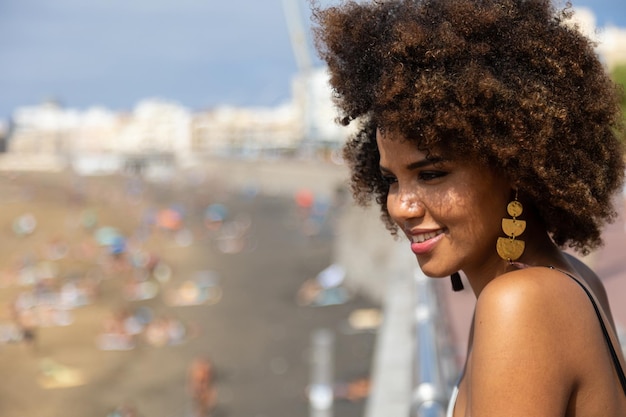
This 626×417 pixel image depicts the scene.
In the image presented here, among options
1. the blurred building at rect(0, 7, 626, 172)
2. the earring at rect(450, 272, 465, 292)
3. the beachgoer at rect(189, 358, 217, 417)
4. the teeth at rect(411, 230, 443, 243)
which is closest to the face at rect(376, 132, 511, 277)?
the teeth at rect(411, 230, 443, 243)

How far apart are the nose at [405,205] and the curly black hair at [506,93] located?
0.32 ft

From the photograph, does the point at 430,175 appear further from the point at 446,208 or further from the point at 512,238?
the point at 512,238

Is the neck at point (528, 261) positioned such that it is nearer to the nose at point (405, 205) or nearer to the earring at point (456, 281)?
the nose at point (405, 205)

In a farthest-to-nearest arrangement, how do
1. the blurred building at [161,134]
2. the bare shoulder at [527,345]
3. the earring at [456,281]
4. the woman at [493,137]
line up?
1. the blurred building at [161,134]
2. the earring at [456,281]
3. the woman at [493,137]
4. the bare shoulder at [527,345]

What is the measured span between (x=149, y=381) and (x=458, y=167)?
601 inches

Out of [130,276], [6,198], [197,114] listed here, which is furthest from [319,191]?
[197,114]

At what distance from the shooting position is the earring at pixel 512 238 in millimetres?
1395

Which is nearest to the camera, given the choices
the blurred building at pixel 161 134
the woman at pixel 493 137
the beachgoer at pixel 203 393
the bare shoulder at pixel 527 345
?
the bare shoulder at pixel 527 345

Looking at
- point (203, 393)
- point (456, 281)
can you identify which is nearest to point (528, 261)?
point (456, 281)

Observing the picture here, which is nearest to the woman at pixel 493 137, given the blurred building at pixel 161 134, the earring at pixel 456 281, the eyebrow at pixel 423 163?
the eyebrow at pixel 423 163

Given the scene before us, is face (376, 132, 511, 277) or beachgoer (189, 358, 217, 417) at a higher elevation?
face (376, 132, 511, 277)

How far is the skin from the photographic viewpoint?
3.81 ft

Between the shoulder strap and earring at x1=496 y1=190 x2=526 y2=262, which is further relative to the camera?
earring at x1=496 y1=190 x2=526 y2=262

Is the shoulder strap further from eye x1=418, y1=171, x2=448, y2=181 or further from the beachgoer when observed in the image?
the beachgoer
